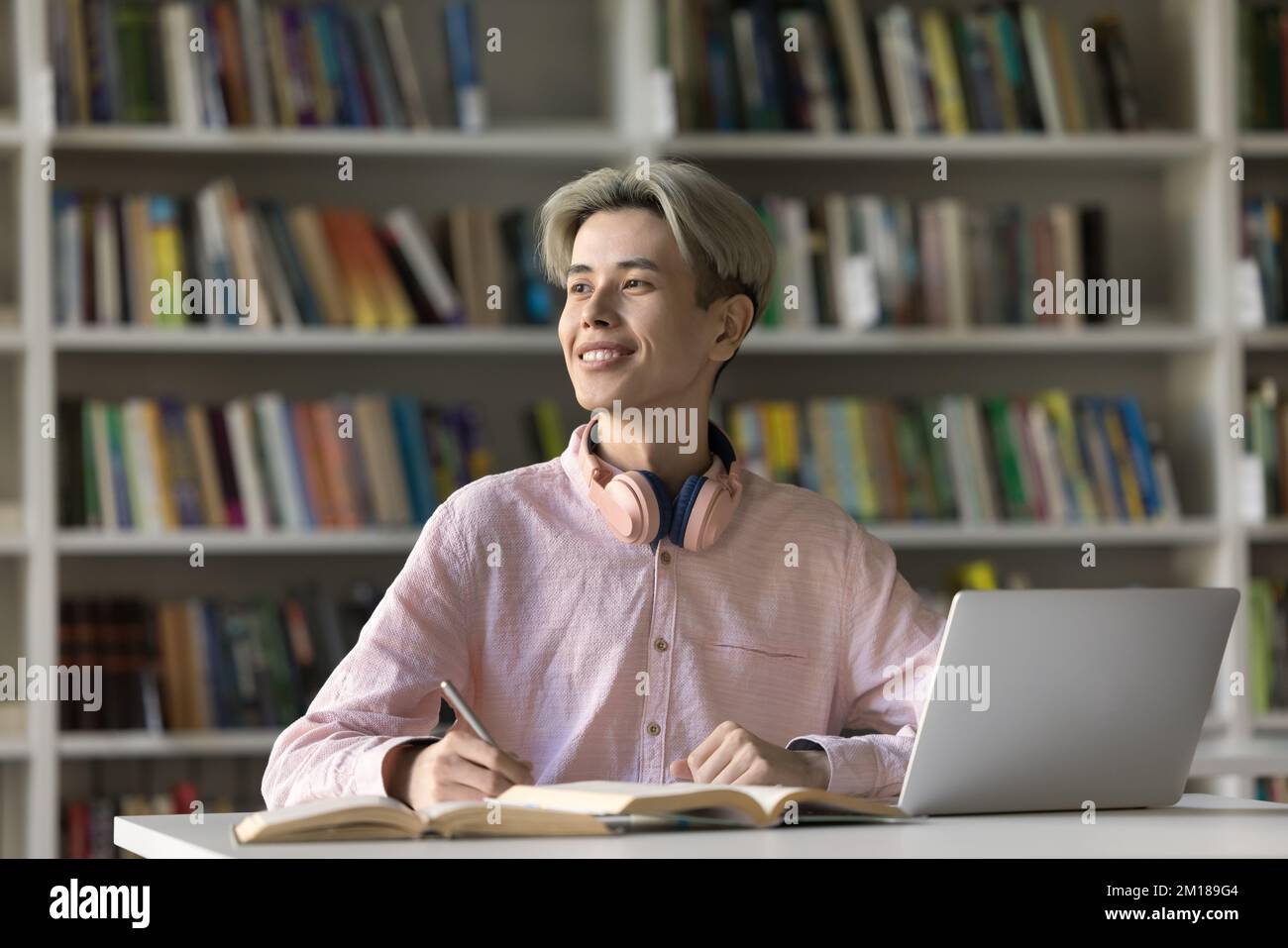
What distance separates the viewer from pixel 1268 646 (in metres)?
3.46

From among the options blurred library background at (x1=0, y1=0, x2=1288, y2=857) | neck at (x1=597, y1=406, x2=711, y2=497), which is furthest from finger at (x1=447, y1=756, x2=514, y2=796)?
blurred library background at (x1=0, y1=0, x2=1288, y2=857)

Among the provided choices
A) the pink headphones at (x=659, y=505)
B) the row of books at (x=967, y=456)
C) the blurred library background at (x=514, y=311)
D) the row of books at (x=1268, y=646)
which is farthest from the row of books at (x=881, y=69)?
the pink headphones at (x=659, y=505)

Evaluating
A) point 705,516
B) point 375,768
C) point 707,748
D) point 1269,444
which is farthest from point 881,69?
point 375,768

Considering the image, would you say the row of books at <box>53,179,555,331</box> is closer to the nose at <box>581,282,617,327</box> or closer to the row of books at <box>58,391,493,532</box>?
the row of books at <box>58,391,493,532</box>

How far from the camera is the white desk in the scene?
3.86 ft

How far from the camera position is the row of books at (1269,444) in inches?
135

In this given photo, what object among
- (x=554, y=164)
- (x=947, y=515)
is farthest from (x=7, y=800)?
(x=947, y=515)

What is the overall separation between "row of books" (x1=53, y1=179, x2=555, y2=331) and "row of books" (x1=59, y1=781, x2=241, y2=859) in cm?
90

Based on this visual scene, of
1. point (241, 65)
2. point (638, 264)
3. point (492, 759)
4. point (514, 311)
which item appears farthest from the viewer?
point (514, 311)

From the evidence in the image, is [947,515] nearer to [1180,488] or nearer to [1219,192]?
[1180,488]

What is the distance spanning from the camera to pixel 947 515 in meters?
3.38

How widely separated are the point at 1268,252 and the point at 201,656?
→ 2.26 m

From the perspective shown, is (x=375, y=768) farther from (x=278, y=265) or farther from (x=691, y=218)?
(x=278, y=265)

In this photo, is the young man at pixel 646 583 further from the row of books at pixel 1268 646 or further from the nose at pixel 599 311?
the row of books at pixel 1268 646
